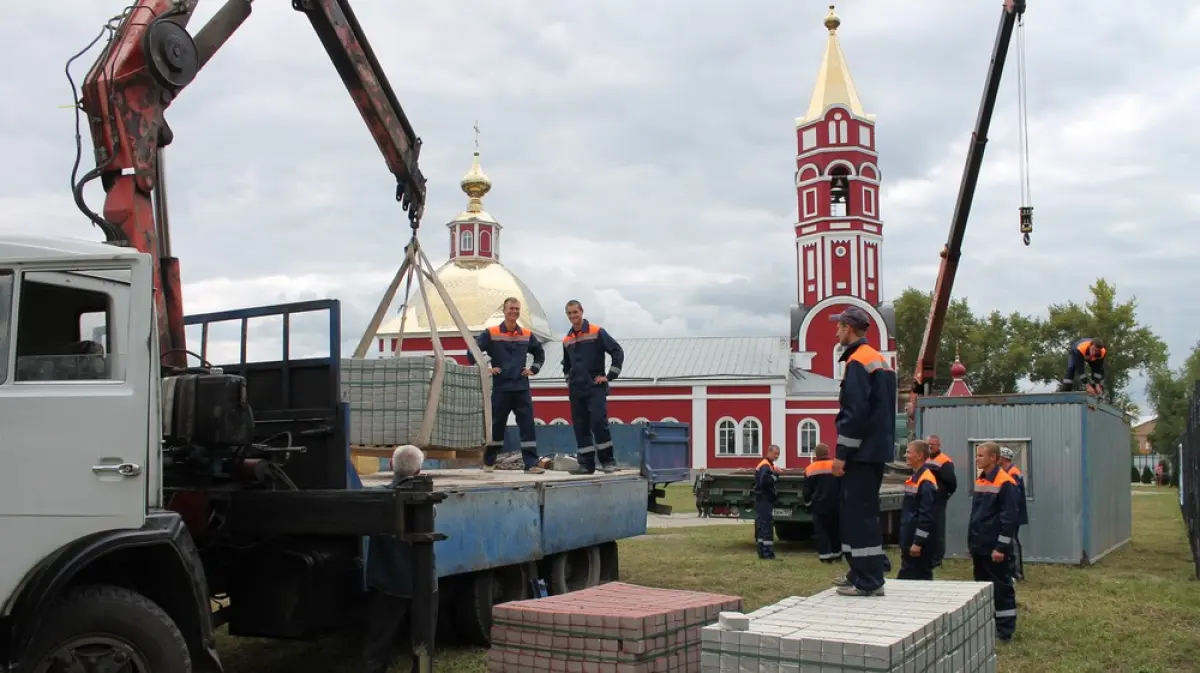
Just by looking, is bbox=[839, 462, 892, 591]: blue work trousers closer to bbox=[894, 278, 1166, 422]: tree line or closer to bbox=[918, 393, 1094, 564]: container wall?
bbox=[918, 393, 1094, 564]: container wall

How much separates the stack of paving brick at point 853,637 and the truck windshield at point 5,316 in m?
3.72

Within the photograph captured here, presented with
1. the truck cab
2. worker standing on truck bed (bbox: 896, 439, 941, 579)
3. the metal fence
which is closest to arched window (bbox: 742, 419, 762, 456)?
the metal fence

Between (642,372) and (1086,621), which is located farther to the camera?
(642,372)

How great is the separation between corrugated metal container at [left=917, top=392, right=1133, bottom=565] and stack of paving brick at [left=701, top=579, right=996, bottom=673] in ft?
31.4

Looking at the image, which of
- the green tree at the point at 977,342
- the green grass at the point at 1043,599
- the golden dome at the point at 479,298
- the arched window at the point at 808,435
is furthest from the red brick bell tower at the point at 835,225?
the green grass at the point at 1043,599

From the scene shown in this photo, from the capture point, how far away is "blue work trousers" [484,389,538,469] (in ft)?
37.6

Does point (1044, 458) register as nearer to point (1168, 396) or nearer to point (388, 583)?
point (388, 583)

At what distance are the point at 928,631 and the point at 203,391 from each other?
4.35m

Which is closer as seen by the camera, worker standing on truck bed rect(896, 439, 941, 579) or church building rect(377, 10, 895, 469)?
worker standing on truck bed rect(896, 439, 941, 579)

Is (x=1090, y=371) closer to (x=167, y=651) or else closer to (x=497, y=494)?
(x=497, y=494)

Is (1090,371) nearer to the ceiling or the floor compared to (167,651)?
nearer to the ceiling

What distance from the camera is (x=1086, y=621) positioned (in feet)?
35.6

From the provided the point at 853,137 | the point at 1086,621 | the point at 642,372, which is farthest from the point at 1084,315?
the point at 1086,621

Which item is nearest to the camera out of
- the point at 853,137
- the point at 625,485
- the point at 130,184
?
the point at 130,184
